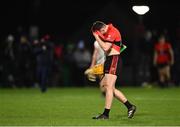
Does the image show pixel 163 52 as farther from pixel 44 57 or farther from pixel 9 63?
pixel 9 63

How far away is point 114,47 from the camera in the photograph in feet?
54.3

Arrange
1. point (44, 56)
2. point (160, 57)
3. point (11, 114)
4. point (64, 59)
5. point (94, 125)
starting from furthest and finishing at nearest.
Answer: point (64, 59) → point (160, 57) → point (44, 56) → point (11, 114) → point (94, 125)

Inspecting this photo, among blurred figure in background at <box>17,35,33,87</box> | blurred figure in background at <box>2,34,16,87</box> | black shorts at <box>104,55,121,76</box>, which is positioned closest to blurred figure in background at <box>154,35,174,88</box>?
blurred figure in background at <box>17,35,33,87</box>

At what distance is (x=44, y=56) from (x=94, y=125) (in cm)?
1353

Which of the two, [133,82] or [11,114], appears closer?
[11,114]

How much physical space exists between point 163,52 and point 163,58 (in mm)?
269

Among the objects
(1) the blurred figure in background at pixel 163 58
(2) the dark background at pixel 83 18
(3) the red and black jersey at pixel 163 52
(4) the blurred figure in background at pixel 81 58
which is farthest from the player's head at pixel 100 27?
(2) the dark background at pixel 83 18

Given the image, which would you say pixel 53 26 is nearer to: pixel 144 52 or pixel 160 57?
pixel 144 52

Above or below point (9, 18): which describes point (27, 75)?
below

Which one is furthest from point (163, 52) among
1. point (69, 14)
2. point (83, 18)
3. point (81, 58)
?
point (69, 14)

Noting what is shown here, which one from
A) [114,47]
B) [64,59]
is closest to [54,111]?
[114,47]

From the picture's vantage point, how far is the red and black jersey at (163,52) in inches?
1238

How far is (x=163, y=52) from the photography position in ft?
104

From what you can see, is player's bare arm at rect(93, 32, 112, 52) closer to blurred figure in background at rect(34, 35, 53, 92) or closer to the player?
the player
